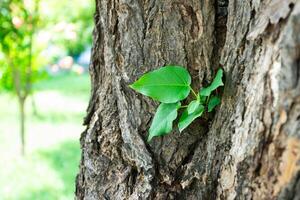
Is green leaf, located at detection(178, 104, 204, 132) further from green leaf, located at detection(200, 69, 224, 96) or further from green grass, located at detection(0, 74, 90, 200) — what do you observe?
green grass, located at detection(0, 74, 90, 200)

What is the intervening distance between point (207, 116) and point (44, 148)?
308cm

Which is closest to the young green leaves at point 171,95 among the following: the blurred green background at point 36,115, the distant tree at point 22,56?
the blurred green background at point 36,115

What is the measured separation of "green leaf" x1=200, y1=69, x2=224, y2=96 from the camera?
986mm

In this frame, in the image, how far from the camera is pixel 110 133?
1174 millimetres

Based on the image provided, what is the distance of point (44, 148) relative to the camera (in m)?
3.99

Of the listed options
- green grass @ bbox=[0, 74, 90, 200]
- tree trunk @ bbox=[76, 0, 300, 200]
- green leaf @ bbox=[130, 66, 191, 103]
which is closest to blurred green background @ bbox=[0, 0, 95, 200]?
green grass @ bbox=[0, 74, 90, 200]

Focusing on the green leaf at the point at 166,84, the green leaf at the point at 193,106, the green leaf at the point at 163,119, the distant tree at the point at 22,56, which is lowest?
the distant tree at the point at 22,56

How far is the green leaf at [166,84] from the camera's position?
1.02 metres

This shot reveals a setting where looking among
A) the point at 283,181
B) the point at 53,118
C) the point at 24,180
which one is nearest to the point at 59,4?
the point at 53,118

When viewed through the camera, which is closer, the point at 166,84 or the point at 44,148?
the point at 166,84

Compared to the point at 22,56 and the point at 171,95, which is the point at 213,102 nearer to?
the point at 171,95

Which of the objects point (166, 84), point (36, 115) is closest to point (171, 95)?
point (166, 84)

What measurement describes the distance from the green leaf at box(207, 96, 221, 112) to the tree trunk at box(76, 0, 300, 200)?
0.01m

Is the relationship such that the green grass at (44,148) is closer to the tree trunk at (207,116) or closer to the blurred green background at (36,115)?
the blurred green background at (36,115)
